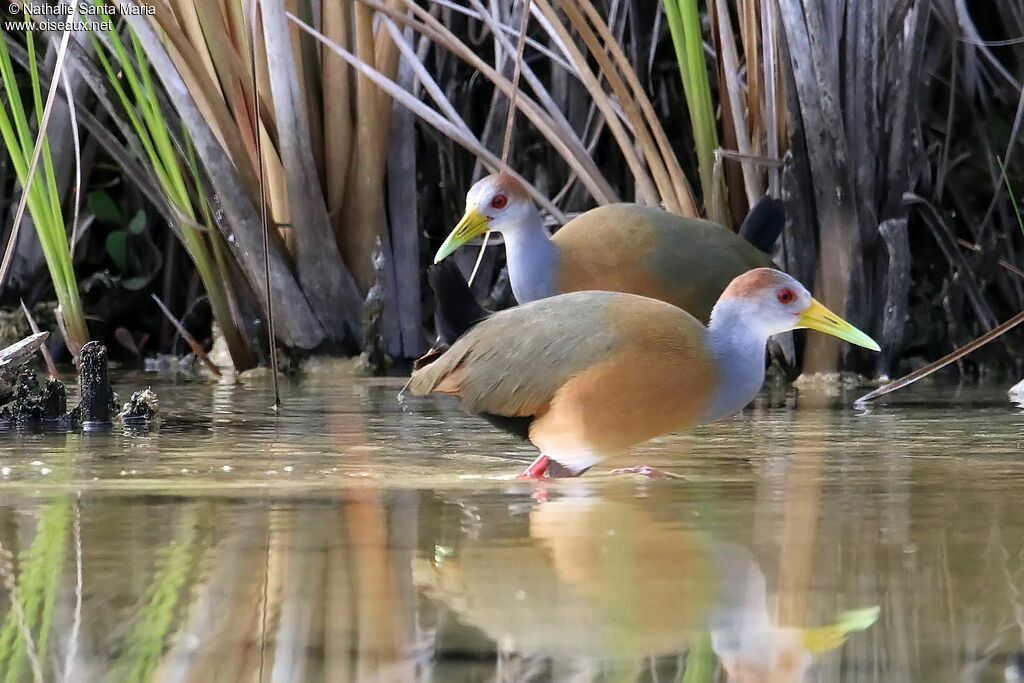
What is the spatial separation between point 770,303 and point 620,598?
167 centimetres

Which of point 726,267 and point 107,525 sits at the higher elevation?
point 726,267

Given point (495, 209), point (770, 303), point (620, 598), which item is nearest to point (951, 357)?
point (770, 303)

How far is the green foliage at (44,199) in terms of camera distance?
15.1ft

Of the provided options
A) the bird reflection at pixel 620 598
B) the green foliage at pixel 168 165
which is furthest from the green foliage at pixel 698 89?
the bird reflection at pixel 620 598

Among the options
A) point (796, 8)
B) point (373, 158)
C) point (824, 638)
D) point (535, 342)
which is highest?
point (796, 8)

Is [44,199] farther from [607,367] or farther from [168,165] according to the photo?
[607,367]

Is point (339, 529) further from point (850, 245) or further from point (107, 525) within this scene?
point (850, 245)

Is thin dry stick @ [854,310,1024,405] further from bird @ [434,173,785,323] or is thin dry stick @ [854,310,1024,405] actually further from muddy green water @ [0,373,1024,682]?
bird @ [434,173,785,323]

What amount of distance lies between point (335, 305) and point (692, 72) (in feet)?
5.43

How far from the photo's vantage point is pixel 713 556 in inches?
89.7

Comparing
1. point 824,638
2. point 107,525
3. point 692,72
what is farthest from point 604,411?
point 692,72

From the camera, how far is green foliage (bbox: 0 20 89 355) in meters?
4.61

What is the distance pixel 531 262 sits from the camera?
4852 mm

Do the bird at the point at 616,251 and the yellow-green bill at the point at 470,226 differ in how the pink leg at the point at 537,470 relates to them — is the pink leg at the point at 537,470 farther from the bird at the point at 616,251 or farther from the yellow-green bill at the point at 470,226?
the yellow-green bill at the point at 470,226
